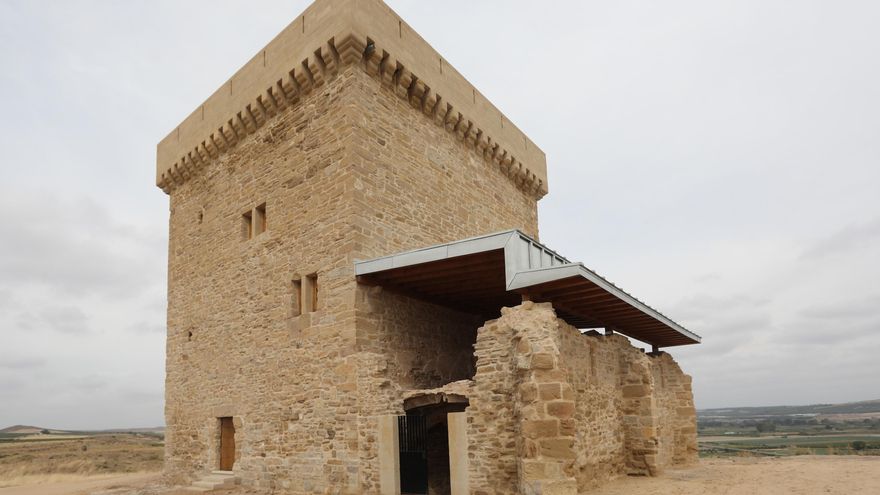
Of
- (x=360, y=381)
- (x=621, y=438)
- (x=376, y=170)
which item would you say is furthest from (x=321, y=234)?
(x=621, y=438)

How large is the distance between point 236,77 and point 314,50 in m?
3.29

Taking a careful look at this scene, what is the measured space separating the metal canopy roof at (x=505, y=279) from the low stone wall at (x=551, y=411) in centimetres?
49

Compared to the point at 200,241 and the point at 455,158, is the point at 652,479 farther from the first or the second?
the point at 200,241

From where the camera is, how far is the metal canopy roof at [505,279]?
901 centimetres

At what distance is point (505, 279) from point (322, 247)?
334 cm

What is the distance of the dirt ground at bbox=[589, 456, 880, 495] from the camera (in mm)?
9484

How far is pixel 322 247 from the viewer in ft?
36.4

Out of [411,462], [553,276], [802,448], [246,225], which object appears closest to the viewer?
[553,276]

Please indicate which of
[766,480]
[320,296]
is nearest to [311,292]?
[320,296]

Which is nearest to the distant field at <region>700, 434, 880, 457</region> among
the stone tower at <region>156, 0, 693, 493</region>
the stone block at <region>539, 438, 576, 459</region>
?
the stone tower at <region>156, 0, 693, 493</region>

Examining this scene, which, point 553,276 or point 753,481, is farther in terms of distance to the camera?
point 753,481

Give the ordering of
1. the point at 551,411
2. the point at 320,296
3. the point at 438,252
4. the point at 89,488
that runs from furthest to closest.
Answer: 1. the point at 89,488
2. the point at 320,296
3. the point at 438,252
4. the point at 551,411

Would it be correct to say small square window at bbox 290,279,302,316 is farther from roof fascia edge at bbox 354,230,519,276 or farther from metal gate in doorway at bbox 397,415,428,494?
metal gate in doorway at bbox 397,415,428,494

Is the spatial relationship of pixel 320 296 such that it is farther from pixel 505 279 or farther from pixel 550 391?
pixel 550 391
